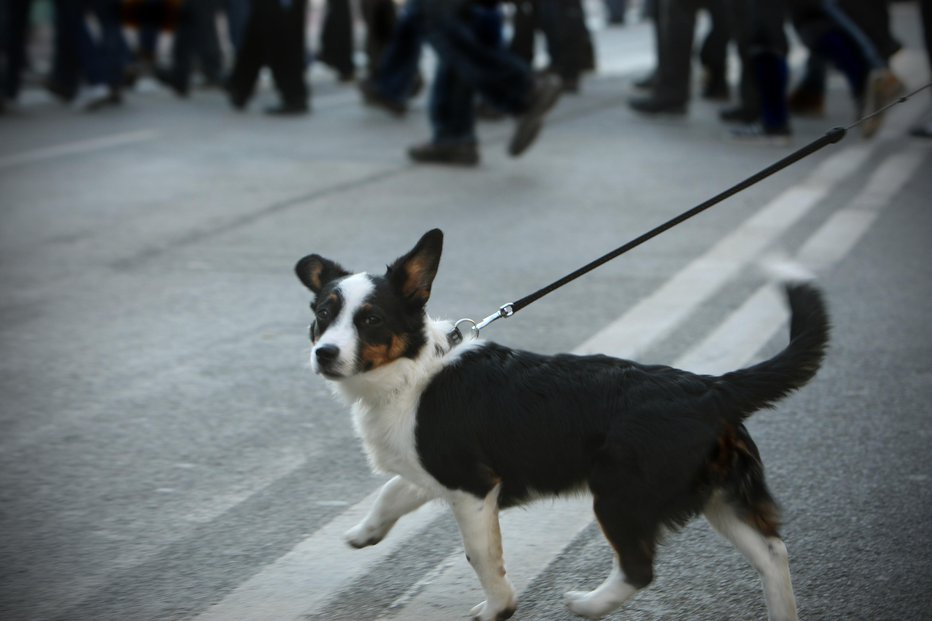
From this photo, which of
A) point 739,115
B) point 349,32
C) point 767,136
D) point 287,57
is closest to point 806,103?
point 739,115

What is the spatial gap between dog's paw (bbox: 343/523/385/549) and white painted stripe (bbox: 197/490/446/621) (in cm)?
7

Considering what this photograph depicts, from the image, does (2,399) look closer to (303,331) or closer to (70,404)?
(70,404)

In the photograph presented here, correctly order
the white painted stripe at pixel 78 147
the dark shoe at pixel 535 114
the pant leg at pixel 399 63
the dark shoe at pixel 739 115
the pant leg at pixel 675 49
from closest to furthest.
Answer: the dark shoe at pixel 535 114
the white painted stripe at pixel 78 147
the dark shoe at pixel 739 115
the pant leg at pixel 675 49
the pant leg at pixel 399 63

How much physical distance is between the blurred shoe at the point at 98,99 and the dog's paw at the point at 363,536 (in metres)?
10.3

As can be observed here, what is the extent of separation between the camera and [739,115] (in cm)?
1163

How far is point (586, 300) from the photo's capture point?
6242 mm

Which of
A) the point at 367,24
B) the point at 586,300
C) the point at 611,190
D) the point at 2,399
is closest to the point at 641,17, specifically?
the point at 367,24

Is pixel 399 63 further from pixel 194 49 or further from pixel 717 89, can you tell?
pixel 194 49

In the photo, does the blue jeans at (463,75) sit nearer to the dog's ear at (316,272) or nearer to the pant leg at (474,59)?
the pant leg at (474,59)

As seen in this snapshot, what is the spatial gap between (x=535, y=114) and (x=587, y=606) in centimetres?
693

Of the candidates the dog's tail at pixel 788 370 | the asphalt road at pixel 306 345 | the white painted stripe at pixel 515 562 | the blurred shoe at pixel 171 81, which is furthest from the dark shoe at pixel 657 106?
the dog's tail at pixel 788 370

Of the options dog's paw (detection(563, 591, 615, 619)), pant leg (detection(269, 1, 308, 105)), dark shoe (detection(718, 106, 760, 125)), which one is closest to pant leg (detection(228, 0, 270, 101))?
pant leg (detection(269, 1, 308, 105))

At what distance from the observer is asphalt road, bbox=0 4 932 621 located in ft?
11.4

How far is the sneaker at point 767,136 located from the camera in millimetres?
10461
